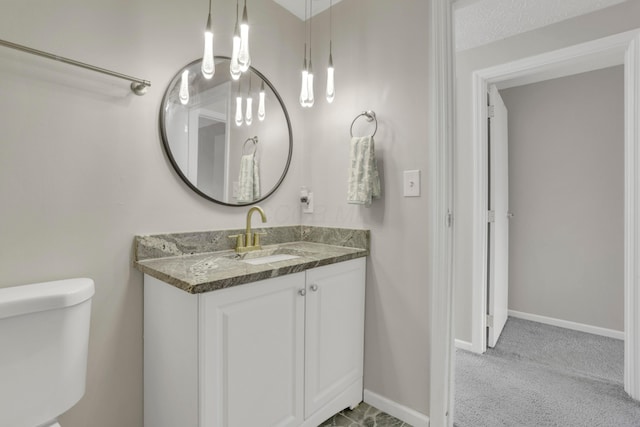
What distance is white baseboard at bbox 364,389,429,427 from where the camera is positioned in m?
1.51

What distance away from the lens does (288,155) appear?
6.31ft

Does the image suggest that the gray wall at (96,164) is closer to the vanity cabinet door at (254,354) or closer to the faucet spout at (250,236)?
the faucet spout at (250,236)

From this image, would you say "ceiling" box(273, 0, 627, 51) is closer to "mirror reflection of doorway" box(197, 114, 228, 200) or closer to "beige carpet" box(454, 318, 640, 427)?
"mirror reflection of doorway" box(197, 114, 228, 200)

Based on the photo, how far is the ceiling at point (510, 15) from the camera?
79.7 inches

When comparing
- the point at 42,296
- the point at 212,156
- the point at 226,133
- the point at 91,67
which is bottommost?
the point at 42,296

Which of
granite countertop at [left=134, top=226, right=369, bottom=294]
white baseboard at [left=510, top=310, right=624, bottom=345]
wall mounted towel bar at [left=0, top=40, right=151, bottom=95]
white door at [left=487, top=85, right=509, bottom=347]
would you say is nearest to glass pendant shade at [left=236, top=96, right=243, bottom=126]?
wall mounted towel bar at [left=0, top=40, right=151, bottom=95]

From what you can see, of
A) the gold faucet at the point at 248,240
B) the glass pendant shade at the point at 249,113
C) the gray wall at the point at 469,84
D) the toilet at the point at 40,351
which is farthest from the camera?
the gray wall at the point at 469,84

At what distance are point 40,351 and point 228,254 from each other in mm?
771

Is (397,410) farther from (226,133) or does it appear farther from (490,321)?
(226,133)

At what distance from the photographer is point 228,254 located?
1570mm

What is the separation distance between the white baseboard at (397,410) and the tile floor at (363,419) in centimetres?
2

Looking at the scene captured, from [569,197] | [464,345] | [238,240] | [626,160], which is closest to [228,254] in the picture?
[238,240]

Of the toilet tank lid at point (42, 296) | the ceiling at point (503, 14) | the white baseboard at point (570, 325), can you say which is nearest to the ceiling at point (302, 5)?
the ceiling at point (503, 14)

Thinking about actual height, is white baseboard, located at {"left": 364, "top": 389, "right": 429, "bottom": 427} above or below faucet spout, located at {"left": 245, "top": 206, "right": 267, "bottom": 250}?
below
